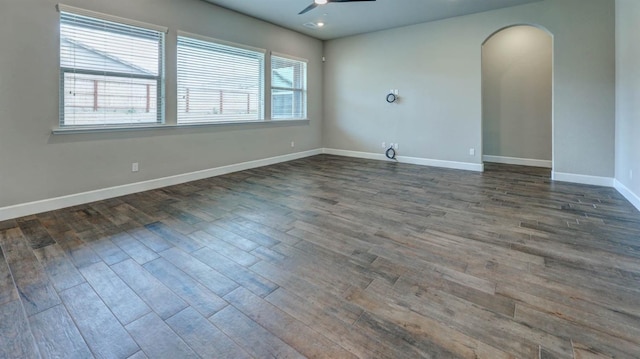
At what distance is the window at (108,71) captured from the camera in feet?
12.0

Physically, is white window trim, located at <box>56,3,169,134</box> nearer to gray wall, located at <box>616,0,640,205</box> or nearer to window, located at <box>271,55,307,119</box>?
window, located at <box>271,55,307,119</box>

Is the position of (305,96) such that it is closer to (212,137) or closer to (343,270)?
(212,137)

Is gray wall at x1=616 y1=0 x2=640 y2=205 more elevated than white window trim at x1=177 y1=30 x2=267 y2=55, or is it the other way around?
white window trim at x1=177 y1=30 x2=267 y2=55

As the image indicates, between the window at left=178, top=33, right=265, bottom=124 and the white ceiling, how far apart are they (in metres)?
0.72

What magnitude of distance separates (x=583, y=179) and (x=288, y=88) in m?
5.54

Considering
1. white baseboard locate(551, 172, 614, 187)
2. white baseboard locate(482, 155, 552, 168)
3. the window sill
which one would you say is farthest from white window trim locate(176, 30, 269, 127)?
white baseboard locate(551, 172, 614, 187)

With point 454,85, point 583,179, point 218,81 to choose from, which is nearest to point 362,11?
point 454,85

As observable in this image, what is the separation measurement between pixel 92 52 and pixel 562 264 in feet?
17.2

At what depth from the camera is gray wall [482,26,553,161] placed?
20.4 feet

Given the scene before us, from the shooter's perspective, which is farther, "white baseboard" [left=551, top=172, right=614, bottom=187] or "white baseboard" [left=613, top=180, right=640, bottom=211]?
"white baseboard" [left=551, top=172, right=614, bottom=187]

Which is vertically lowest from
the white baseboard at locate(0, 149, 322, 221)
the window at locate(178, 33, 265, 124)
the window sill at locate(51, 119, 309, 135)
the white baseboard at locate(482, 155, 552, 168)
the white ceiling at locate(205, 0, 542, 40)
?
the white baseboard at locate(0, 149, 322, 221)

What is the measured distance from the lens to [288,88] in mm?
6875

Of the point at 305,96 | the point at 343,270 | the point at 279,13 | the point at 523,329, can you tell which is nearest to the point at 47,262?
the point at 343,270

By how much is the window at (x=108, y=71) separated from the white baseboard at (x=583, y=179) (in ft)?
20.5
